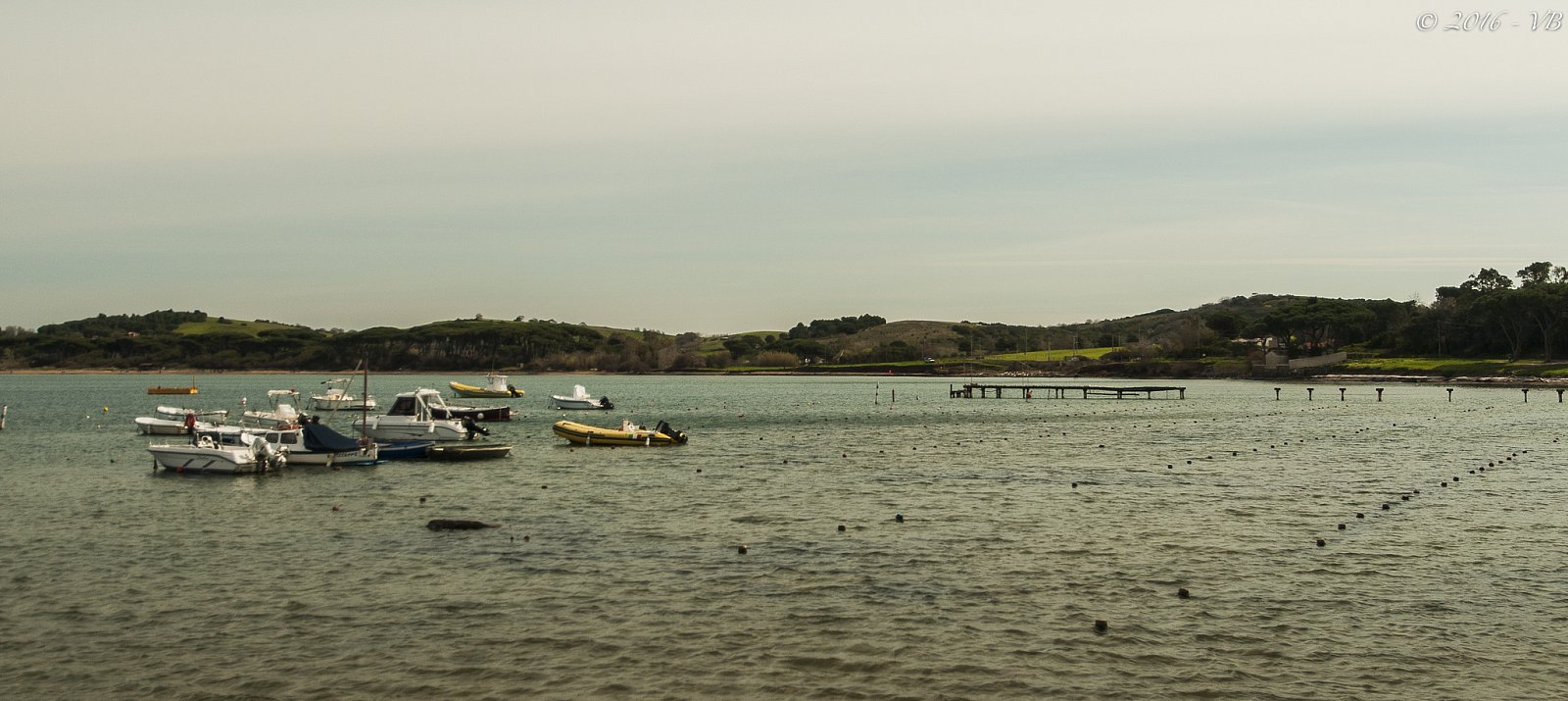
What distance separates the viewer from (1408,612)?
67.5 feet

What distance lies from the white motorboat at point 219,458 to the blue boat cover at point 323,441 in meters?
1.38


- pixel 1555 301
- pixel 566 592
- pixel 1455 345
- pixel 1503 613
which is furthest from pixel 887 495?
pixel 1455 345

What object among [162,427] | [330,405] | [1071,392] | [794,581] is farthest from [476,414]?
[1071,392]

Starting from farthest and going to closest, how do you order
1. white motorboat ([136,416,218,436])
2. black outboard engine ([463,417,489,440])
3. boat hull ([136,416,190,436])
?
1. boat hull ([136,416,190,436])
2. white motorboat ([136,416,218,436])
3. black outboard engine ([463,417,489,440])

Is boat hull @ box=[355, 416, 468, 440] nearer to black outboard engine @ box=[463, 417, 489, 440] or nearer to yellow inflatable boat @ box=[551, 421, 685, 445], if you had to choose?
black outboard engine @ box=[463, 417, 489, 440]

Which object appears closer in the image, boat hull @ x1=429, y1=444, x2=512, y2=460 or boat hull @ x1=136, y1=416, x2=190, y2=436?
boat hull @ x1=429, y1=444, x2=512, y2=460

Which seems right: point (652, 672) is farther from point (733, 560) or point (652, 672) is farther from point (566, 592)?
point (733, 560)

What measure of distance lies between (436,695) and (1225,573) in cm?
1613

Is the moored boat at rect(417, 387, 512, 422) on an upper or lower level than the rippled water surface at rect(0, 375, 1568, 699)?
upper

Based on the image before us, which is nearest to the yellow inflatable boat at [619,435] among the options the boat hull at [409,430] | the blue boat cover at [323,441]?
the boat hull at [409,430]

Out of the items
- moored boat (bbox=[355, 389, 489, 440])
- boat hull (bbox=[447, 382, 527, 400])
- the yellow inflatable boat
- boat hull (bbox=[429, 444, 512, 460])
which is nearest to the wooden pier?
boat hull (bbox=[447, 382, 527, 400])

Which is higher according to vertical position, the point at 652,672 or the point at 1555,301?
the point at 1555,301

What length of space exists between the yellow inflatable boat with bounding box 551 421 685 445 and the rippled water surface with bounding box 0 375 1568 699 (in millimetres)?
10759

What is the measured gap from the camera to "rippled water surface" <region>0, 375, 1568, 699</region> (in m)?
17.1
